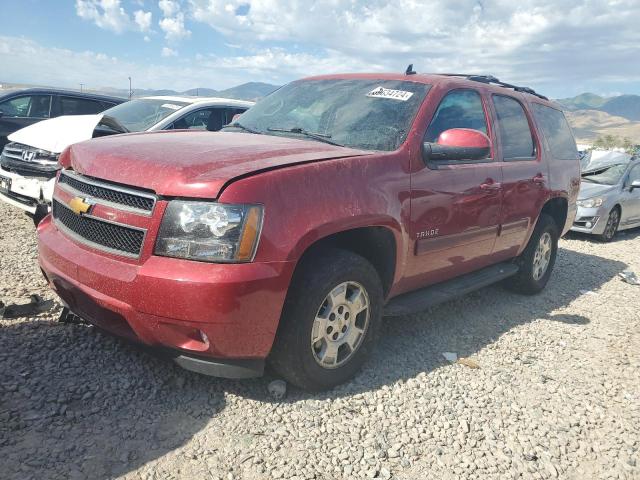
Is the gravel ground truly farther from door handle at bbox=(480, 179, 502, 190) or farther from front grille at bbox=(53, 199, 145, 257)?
door handle at bbox=(480, 179, 502, 190)

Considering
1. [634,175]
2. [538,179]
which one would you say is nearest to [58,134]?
[538,179]

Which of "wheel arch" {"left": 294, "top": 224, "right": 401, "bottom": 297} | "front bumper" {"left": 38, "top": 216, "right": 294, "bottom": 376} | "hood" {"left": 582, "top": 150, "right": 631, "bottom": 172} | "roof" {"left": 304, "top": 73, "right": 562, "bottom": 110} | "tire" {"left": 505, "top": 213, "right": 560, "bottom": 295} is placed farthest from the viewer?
"hood" {"left": 582, "top": 150, "right": 631, "bottom": 172}

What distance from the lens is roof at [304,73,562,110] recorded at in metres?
3.82

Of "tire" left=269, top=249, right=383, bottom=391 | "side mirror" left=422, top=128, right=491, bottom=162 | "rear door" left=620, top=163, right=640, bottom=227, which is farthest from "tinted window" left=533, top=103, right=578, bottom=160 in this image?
"rear door" left=620, top=163, right=640, bottom=227

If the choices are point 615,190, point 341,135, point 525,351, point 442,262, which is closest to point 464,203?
point 442,262

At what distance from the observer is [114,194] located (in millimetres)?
2621

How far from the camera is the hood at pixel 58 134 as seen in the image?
227 inches

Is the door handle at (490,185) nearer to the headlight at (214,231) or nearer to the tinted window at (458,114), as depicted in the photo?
the tinted window at (458,114)

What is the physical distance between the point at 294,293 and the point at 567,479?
1659 mm

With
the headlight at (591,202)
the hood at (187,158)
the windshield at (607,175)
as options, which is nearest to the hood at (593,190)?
the headlight at (591,202)

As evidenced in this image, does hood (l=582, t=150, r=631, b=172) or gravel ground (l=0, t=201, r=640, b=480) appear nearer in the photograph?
gravel ground (l=0, t=201, r=640, b=480)

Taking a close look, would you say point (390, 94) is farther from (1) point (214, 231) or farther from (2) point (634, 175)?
(2) point (634, 175)

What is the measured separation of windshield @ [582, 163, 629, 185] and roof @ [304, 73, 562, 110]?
5522 millimetres

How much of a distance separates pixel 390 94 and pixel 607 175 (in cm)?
807
